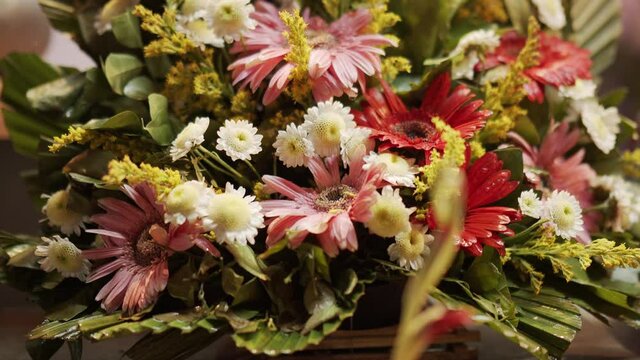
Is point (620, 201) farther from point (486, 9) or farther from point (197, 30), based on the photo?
point (197, 30)

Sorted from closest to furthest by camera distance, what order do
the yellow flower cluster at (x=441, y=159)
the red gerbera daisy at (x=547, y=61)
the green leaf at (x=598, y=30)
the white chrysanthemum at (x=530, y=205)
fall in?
1. the yellow flower cluster at (x=441, y=159)
2. the white chrysanthemum at (x=530, y=205)
3. the red gerbera daisy at (x=547, y=61)
4. the green leaf at (x=598, y=30)

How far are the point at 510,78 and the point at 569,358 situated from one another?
1.03ft

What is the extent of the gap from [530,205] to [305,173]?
211 mm

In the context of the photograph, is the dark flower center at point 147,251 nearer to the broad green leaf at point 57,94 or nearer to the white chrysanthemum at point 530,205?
the broad green leaf at point 57,94

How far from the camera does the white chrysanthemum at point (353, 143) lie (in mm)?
618

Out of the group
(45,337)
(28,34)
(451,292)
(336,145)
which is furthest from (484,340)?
(28,34)

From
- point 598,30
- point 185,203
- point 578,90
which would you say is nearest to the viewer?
point 185,203

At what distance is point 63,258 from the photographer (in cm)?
65

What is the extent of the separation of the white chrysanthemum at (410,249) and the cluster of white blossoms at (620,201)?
0.28 m

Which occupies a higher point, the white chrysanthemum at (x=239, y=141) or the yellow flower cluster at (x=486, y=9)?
the yellow flower cluster at (x=486, y=9)

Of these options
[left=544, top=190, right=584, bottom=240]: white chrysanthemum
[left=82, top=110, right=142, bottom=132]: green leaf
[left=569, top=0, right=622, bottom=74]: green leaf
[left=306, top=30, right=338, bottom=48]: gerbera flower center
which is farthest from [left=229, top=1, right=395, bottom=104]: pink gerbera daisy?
[left=569, top=0, right=622, bottom=74]: green leaf

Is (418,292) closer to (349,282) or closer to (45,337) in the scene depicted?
(349,282)

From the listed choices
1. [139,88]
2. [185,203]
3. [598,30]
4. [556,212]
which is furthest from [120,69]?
[598,30]

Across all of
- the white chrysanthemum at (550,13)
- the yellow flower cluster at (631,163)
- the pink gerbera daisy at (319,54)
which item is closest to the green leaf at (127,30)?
the pink gerbera daisy at (319,54)
